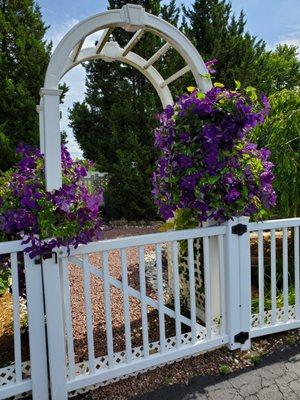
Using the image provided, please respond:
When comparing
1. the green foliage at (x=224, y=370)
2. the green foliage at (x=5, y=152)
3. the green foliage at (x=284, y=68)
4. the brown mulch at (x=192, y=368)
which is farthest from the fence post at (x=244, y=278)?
the green foliage at (x=284, y=68)

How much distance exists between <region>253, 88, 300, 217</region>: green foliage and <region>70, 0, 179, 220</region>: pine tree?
430cm

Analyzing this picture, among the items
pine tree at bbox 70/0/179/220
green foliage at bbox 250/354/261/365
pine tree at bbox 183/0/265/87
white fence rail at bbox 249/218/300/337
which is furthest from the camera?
pine tree at bbox 183/0/265/87

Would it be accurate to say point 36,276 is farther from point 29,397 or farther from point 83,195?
point 29,397

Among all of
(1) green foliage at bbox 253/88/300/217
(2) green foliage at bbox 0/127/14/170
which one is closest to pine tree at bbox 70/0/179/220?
(2) green foliage at bbox 0/127/14/170

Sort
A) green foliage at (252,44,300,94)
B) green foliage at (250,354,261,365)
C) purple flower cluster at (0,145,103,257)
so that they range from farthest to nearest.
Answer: green foliage at (252,44,300,94)
green foliage at (250,354,261,365)
purple flower cluster at (0,145,103,257)

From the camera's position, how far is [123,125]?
8.55 meters

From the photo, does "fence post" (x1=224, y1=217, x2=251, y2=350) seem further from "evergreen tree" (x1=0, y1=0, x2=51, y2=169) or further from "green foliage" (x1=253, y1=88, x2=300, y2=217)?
"evergreen tree" (x1=0, y1=0, x2=51, y2=169)

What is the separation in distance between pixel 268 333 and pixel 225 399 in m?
0.76

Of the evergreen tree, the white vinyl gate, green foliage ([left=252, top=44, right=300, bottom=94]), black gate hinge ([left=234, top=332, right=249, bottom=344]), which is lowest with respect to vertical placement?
black gate hinge ([left=234, top=332, right=249, bottom=344])

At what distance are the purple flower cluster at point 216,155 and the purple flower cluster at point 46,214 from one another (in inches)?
24.2

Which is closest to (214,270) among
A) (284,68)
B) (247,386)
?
(247,386)

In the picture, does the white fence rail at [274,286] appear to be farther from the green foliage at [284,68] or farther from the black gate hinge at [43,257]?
the green foliage at [284,68]

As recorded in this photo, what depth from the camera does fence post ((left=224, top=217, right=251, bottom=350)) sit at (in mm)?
2355

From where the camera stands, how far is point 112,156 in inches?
343
